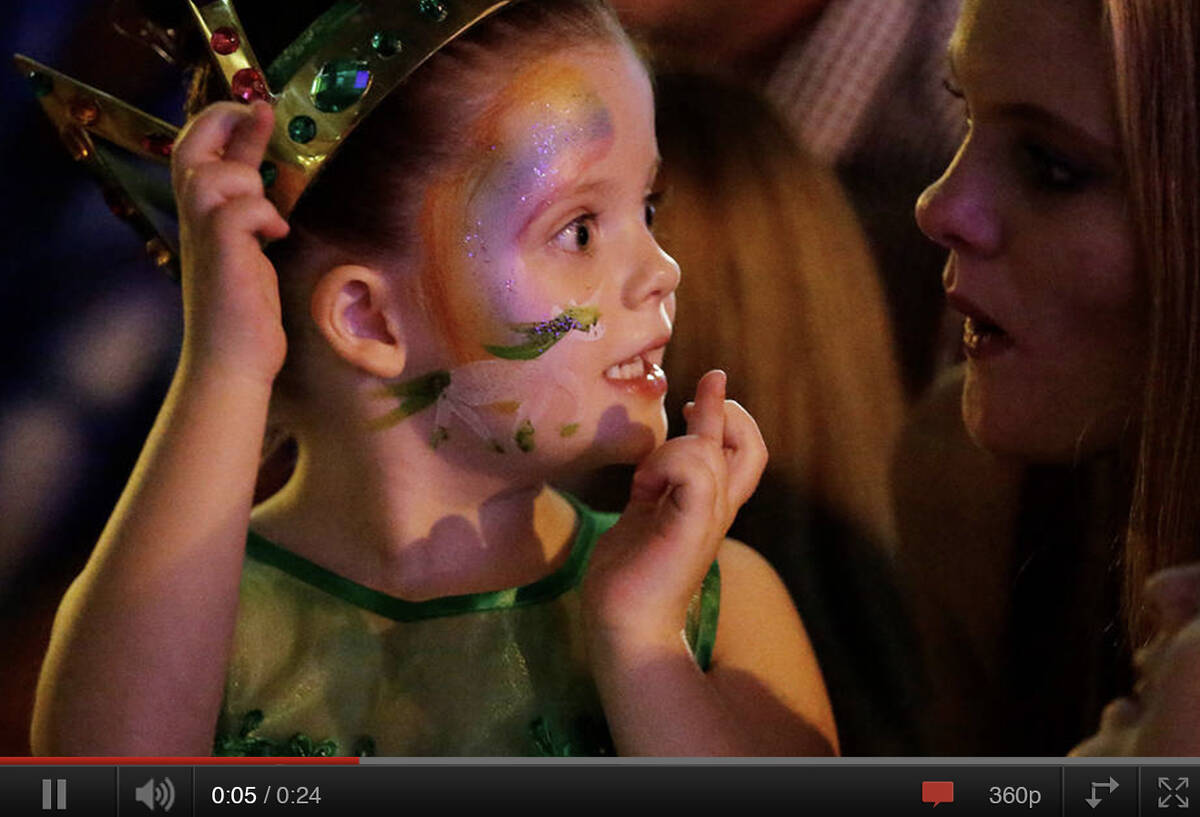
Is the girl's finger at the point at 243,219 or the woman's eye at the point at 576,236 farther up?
the girl's finger at the point at 243,219

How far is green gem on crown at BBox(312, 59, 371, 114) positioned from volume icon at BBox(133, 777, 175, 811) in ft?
1.15

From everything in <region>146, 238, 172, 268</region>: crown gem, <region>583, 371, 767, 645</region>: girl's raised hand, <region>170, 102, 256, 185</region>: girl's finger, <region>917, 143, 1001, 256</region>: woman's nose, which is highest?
<region>170, 102, 256, 185</region>: girl's finger

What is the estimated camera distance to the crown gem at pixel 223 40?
78 centimetres

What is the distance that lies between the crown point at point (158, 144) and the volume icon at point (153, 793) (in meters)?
0.33

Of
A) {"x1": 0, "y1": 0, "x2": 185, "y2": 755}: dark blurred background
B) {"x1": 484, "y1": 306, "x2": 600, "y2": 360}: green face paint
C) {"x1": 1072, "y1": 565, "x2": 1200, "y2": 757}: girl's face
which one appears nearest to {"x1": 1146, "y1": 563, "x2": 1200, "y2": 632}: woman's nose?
{"x1": 1072, "y1": 565, "x2": 1200, "y2": 757}: girl's face

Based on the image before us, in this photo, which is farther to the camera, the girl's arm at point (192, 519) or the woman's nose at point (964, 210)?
the woman's nose at point (964, 210)

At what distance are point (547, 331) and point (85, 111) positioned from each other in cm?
28

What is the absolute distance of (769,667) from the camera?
86 cm

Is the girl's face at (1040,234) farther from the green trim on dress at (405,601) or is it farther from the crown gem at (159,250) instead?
the crown gem at (159,250)

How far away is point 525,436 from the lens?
83 centimetres

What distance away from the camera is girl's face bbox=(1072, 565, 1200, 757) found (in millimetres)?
612
